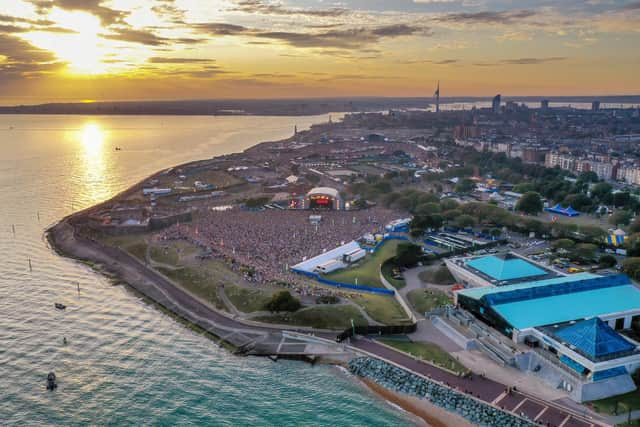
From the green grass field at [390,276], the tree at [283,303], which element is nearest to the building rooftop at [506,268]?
the green grass field at [390,276]

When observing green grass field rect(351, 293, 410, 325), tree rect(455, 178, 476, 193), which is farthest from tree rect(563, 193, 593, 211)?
green grass field rect(351, 293, 410, 325)

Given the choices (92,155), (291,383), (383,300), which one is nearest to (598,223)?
(383,300)

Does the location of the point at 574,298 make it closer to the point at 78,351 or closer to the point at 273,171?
the point at 78,351

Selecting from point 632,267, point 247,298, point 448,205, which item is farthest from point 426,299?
point 448,205

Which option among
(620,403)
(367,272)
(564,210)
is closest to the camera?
(620,403)

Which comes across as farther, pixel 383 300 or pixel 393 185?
pixel 393 185

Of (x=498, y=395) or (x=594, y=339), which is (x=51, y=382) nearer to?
(x=498, y=395)

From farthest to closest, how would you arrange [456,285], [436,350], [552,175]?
[552,175] → [456,285] → [436,350]
